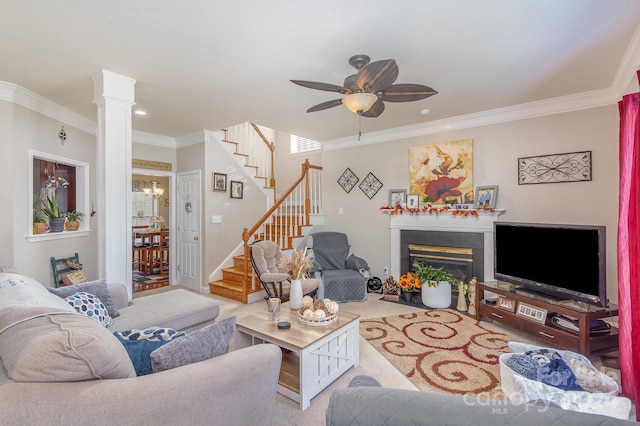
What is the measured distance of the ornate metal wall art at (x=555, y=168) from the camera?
331cm

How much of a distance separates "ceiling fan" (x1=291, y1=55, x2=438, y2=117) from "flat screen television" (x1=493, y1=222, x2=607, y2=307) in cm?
194

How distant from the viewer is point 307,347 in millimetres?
1952

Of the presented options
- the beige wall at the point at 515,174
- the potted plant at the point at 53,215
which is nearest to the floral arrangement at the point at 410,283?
the beige wall at the point at 515,174

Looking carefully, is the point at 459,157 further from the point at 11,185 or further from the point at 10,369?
the point at 11,185

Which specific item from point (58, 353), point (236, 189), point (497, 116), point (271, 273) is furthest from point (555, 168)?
point (236, 189)

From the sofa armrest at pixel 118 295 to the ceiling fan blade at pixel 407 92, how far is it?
2.90m

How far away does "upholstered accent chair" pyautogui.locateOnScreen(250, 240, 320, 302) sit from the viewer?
12.2 feet

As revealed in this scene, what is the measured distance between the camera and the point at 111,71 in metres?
2.76

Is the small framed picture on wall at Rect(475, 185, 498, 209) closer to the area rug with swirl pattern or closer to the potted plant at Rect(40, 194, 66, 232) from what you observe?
the area rug with swirl pattern

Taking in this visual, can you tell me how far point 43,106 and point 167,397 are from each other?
409cm

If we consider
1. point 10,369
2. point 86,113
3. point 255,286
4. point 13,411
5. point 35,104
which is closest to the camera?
point 13,411

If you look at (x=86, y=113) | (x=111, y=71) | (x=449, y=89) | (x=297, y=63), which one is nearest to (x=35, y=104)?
(x=86, y=113)

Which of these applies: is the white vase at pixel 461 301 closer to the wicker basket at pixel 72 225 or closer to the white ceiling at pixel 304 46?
the white ceiling at pixel 304 46

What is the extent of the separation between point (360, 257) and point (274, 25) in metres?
3.83
